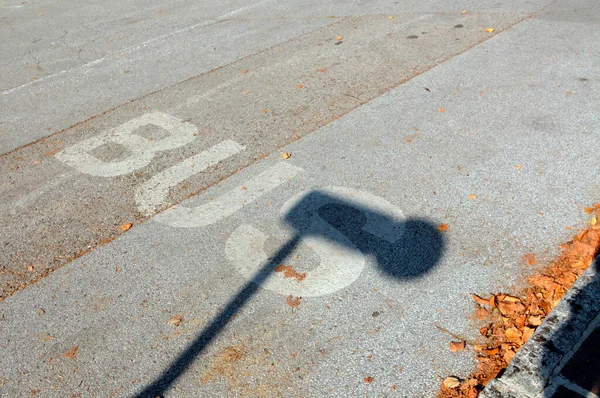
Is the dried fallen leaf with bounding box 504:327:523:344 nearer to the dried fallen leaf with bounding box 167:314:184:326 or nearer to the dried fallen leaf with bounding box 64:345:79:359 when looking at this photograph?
the dried fallen leaf with bounding box 167:314:184:326

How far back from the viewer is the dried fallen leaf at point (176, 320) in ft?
13.4

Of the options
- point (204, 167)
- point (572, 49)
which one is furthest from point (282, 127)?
point (572, 49)

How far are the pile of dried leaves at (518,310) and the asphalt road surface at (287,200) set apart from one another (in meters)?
0.09

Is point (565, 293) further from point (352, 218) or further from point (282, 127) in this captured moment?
point (282, 127)

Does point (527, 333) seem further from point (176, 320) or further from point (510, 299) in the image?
point (176, 320)

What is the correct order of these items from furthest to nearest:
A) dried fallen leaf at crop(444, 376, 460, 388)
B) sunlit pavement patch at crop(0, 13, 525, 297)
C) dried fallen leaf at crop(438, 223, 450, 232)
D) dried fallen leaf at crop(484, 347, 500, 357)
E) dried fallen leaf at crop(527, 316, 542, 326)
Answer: sunlit pavement patch at crop(0, 13, 525, 297)
dried fallen leaf at crop(438, 223, 450, 232)
dried fallen leaf at crop(527, 316, 542, 326)
dried fallen leaf at crop(484, 347, 500, 357)
dried fallen leaf at crop(444, 376, 460, 388)

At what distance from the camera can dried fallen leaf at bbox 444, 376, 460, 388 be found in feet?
11.2

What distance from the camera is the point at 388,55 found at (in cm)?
847

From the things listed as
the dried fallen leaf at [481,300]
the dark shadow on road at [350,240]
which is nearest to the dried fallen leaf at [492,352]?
the dried fallen leaf at [481,300]

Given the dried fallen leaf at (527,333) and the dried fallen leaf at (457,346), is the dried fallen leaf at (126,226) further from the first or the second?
the dried fallen leaf at (527,333)

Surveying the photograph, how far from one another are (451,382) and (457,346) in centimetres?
31

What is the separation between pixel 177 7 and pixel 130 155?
6.90 metres

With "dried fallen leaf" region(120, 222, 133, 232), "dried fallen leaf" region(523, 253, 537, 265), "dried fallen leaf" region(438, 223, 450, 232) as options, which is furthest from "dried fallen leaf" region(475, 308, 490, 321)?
"dried fallen leaf" region(120, 222, 133, 232)

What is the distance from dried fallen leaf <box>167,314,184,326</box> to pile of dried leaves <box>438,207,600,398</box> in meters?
1.81
